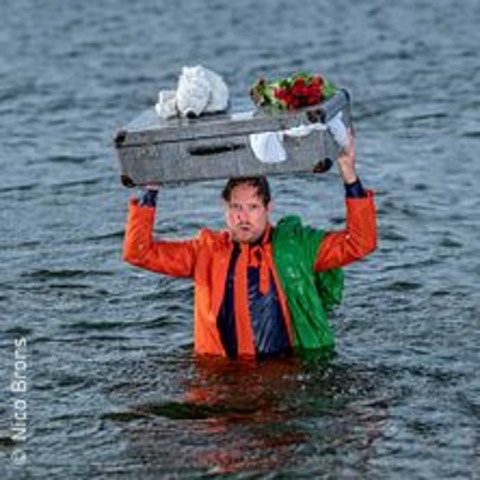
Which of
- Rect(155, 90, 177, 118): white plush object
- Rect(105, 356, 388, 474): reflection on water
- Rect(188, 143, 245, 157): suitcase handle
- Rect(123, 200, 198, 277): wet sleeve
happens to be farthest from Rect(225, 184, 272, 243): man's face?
Rect(105, 356, 388, 474): reflection on water

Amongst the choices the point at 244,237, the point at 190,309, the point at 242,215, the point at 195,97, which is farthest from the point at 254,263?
the point at 190,309

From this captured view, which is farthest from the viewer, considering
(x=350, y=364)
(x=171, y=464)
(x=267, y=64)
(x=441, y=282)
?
(x=267, y=64)

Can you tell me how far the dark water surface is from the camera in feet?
30.1

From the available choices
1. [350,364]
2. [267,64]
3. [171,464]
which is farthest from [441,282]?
[267,64]

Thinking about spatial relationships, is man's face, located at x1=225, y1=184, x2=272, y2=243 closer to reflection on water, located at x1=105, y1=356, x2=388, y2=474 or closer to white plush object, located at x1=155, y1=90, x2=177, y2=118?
white plush object, located at x1=155, y1=90, x2=177, y2=118

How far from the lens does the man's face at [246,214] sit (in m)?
9.78

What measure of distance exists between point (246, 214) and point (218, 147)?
0.59m

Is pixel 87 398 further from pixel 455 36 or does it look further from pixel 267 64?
pixel 455 36

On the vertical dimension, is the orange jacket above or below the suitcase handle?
below

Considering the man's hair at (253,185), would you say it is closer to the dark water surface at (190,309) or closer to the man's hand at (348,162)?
the man's hand at (348,162)

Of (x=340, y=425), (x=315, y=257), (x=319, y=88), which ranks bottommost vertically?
(x=340, y=425)

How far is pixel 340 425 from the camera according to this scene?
9.43 meters

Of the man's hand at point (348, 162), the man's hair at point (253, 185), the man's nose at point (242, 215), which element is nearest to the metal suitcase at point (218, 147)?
the man's hand at point (348, 162)

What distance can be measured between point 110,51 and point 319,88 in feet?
55.1
